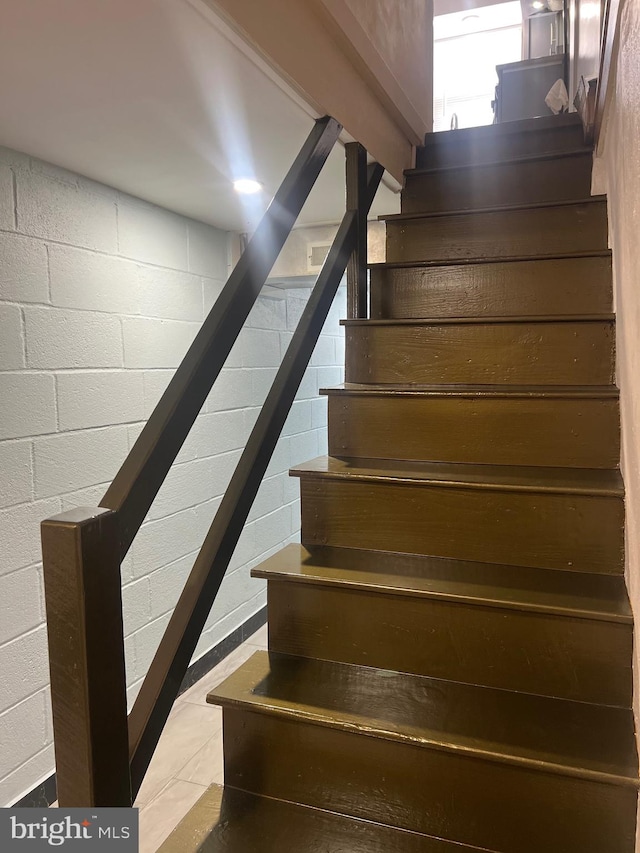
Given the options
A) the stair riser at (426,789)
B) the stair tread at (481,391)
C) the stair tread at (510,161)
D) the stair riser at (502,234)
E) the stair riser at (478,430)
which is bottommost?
the stair riser at (426,789)

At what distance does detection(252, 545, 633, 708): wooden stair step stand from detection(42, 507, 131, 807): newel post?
1.93 ft

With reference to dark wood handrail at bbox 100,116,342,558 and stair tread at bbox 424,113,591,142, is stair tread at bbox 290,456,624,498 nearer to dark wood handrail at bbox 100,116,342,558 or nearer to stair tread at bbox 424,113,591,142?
dark wood handrail at bbox 100,116,342,558

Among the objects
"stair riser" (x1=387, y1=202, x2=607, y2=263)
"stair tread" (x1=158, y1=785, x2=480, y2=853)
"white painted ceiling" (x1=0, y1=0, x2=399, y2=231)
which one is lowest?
"stair tread" (x1=158, y1=785, x2=480, y2=853)

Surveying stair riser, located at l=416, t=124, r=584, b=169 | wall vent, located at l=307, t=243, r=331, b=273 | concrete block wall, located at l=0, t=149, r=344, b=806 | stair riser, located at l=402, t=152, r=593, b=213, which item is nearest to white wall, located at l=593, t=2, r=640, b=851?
stair riser, located at l=402, t=152, r=593, b=213

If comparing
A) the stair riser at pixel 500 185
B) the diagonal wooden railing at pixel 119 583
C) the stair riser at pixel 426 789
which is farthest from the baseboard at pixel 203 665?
the stair riser at pixel 500 185

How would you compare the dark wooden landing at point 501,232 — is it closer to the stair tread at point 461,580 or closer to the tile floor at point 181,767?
the stair tread at point 461,580

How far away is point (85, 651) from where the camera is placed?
0.69 metres

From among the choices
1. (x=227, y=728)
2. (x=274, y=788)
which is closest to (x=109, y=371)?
(x=227, y=728)

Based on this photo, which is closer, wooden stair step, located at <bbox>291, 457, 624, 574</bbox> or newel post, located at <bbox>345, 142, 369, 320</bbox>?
wooden stair step, located at <bbox>291, 457, 624, 574</bbox>

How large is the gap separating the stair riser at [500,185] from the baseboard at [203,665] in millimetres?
2060

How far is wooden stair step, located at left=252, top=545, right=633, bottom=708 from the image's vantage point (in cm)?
111

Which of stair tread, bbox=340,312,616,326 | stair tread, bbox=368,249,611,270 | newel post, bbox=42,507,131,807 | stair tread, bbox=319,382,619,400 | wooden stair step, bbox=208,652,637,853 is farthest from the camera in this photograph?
stair tread, bbox=368,249,611,270

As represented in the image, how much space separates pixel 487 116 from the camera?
4969 mm

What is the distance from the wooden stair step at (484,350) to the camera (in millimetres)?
1489
